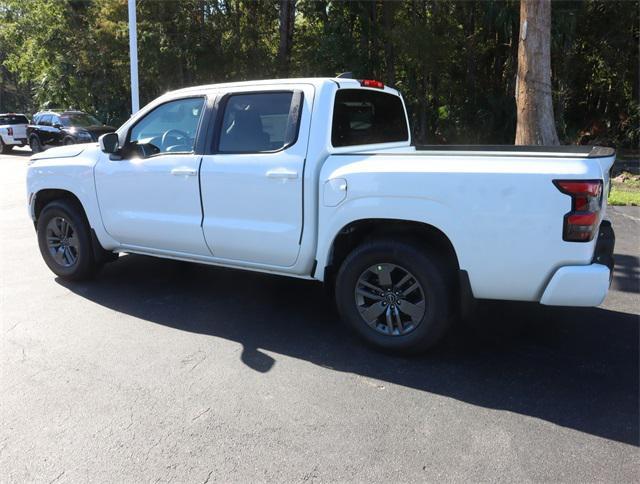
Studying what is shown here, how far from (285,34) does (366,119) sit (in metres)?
16.8

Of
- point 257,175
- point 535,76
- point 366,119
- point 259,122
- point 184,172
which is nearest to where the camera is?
point 257,175

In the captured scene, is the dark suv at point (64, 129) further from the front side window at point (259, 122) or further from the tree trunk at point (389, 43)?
the front side window at point (259, 122)

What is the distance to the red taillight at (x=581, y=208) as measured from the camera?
10.4 feet

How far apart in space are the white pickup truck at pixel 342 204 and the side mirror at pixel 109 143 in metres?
0.02

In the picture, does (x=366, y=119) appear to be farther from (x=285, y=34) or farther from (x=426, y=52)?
(x=285, y=34)

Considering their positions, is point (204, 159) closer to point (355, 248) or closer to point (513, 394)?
Result: point (355, 248)

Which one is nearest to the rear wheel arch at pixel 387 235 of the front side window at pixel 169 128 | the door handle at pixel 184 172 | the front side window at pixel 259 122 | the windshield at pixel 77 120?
the front side window at pixel 259 122

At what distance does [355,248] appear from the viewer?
4051 millimetres

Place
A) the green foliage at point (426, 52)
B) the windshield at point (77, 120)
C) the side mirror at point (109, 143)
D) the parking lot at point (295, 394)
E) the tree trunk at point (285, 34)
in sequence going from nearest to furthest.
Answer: the parking lot at point (295, 394)
the side mirror at point (109, 143)
the green foliage at point (426, 52)
the tree trunk at point (285, 34)
the windshield at point (77, 120)

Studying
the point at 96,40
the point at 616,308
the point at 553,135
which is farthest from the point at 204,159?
the point at 96,40

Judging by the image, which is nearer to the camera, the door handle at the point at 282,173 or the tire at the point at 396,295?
the tire at the point at 396,295

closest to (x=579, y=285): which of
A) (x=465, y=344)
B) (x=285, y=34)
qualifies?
(x=465, y=344)

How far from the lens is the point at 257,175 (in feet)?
13.9

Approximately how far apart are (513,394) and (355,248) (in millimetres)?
1430
